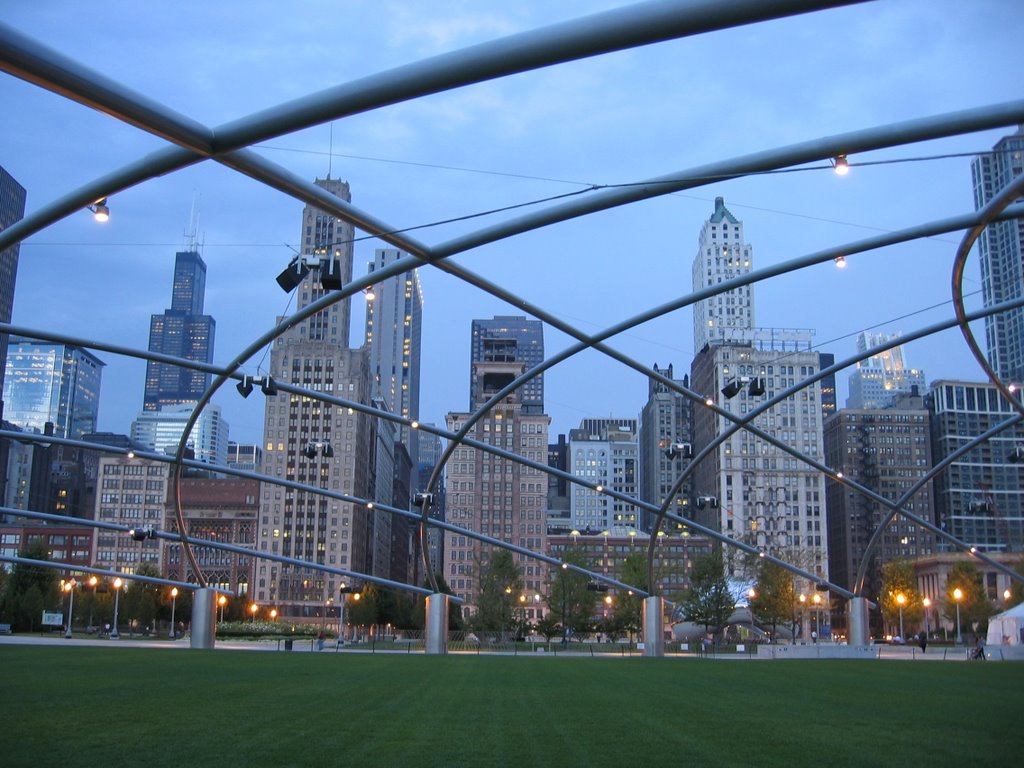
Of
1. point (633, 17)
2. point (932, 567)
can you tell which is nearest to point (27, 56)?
point (633, 17)

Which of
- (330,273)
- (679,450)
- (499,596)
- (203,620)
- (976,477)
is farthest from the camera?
(976,477)

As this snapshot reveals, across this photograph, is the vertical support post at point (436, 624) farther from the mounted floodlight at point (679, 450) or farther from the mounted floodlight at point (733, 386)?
the mounted floodlight at point (733, 386)

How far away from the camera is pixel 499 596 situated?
96750 millimetres

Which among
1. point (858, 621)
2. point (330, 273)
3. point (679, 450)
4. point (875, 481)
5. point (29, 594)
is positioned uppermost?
point (875, 481)

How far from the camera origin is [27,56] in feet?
38.7

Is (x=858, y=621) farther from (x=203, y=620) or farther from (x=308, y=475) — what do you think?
(x=308, y=475)

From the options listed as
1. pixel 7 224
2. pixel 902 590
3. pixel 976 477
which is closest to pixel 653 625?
pixel 902 590

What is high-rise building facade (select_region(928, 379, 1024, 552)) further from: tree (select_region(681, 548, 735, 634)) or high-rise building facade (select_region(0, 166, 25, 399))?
high-rise building facade (select_region(0, 166, 25, 399))

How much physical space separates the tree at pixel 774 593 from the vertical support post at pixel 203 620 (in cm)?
5185

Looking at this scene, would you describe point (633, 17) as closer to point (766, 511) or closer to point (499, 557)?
point (499, 557)

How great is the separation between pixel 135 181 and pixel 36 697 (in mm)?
10754

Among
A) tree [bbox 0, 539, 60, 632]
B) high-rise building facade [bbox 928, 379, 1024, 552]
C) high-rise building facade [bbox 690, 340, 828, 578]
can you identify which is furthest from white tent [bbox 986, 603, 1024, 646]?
high-rise building facade [bbox 928, 379, 1024, 552]

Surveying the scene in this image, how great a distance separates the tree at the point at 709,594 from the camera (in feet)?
285

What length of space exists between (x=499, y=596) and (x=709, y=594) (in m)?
19.7
